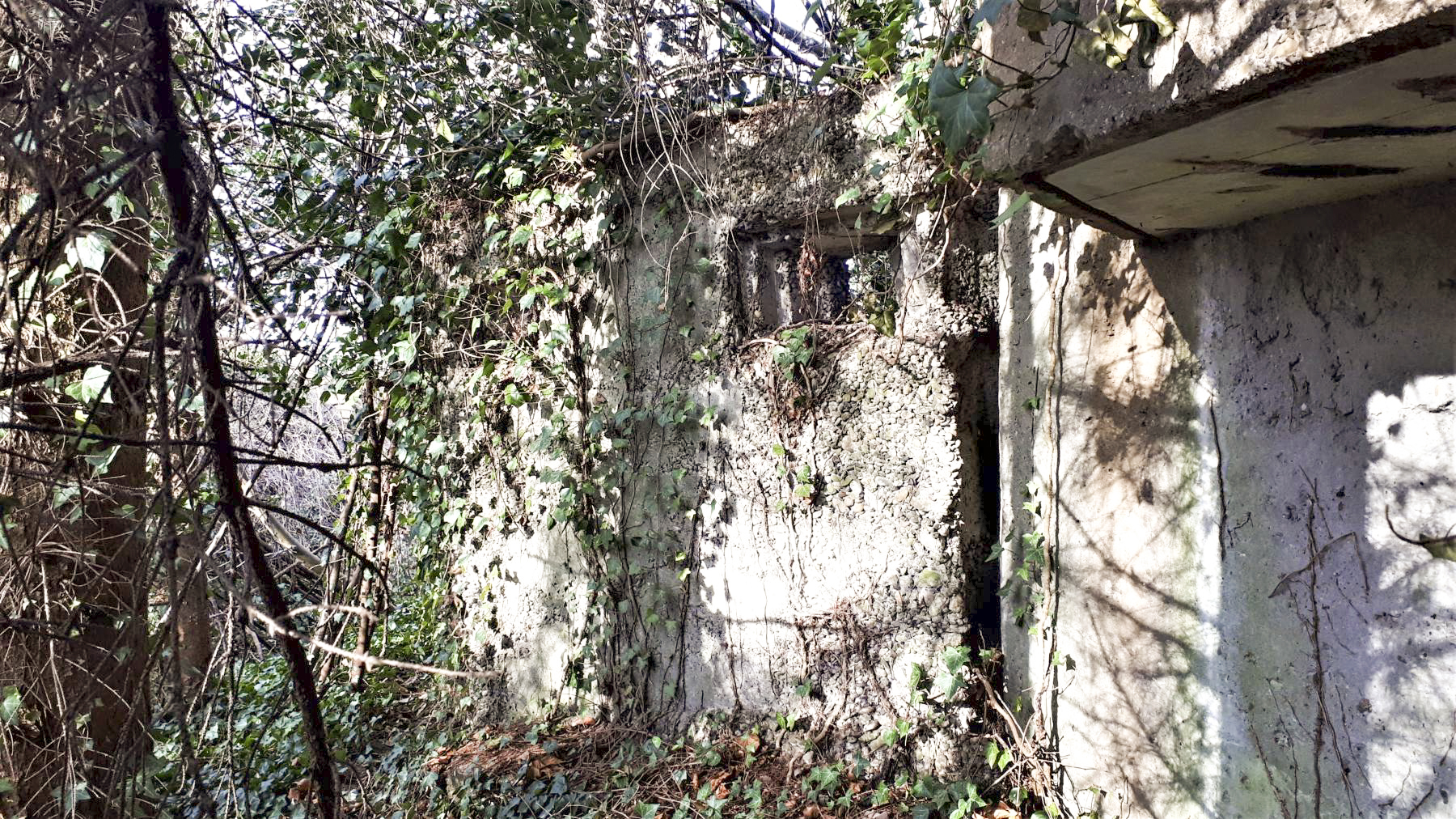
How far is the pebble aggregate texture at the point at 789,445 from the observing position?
131 inches

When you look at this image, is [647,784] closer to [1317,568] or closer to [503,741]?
[503,741]

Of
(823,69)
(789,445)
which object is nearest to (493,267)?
(789,445)

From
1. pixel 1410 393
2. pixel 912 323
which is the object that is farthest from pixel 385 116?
pixel 1410 393

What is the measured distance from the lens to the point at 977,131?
6.16 ft

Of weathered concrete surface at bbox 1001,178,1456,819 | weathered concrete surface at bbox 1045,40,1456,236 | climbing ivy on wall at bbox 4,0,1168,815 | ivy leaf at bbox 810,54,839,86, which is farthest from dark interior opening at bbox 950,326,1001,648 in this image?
ivy leaf at bbox 810,54,839,86

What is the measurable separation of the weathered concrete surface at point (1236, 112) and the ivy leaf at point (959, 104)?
16cm

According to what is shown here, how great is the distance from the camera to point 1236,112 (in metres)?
1.64

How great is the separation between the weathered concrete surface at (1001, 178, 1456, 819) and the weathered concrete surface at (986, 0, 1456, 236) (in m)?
0.26

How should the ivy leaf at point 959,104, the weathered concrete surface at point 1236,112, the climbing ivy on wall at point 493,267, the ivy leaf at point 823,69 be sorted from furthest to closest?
1. the climbing ivy on wall at point 493,267
2. the ivy leaf at point 823,69
3. the ivy leaf at point 959,104
4. the weathered concrete surface at point 1236,112

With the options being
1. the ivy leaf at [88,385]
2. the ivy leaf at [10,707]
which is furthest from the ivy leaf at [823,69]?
the ivy leaf at [10,707]

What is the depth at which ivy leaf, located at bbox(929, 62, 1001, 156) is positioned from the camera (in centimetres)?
188

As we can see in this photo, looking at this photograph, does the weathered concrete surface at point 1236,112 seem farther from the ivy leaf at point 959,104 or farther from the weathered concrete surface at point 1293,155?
the ivy leaf at point 959,104

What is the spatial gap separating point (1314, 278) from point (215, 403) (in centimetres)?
270

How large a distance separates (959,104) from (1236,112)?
568 mm
